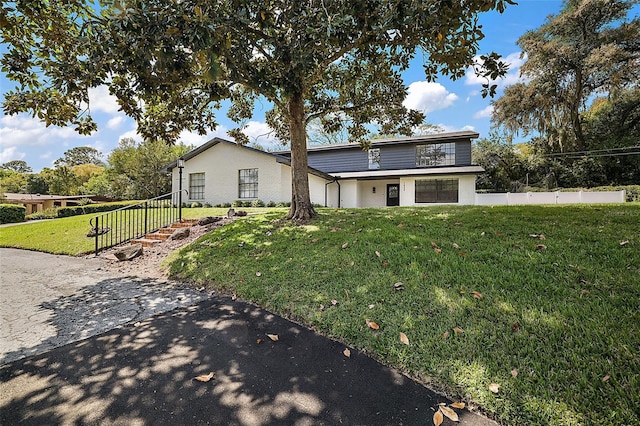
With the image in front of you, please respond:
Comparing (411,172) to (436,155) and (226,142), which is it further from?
(226,142)

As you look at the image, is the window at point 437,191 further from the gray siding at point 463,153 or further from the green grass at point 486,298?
the green grass at point 486,298

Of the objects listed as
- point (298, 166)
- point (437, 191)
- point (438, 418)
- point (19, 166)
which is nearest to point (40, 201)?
point (298, 166)

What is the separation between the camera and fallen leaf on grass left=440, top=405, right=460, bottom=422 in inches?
82.2

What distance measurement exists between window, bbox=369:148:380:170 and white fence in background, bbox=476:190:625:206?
21.2 feet

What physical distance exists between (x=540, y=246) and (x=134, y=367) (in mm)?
5409

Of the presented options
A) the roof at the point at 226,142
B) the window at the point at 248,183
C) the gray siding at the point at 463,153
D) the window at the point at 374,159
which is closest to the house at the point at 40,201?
the roof at the point at 226,142

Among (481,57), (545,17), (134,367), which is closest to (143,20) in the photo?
(134,367)

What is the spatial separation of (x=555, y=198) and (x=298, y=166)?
1493cm

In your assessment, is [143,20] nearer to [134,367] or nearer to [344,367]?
[134,367]

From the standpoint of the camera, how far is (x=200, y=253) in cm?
664

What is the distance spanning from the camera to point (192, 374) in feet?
8.58

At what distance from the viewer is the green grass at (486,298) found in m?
2.23

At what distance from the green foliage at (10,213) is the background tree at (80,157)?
111ft

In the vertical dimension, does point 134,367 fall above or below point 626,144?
below
